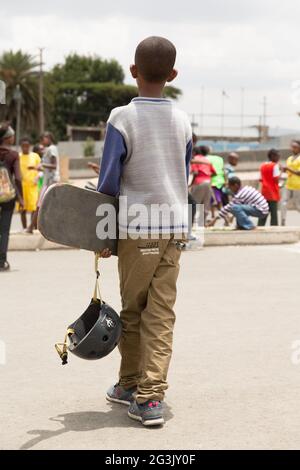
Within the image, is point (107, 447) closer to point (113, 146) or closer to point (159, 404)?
point (159, 404)

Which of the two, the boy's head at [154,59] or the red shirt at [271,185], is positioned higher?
the boy's head at [154,59]

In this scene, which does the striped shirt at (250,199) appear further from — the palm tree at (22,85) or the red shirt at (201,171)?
the palm tree at (22,85)

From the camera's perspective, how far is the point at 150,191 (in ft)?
15.7

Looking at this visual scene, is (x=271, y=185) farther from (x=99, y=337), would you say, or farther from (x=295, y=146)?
(x=99, y=337)

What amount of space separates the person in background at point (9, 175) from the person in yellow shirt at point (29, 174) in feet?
15.7

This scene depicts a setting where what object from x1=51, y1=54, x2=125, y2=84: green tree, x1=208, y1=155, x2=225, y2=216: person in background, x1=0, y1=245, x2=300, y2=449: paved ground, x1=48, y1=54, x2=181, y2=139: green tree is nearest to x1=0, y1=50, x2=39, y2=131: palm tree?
x1=48, y1=54, x2=181, y2=139: green tree

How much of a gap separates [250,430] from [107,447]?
70 cm

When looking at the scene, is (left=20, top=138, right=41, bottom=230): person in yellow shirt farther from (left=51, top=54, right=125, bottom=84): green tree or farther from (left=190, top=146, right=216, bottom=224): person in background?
(left=51, top=54, right=125, bottom=84): green tree

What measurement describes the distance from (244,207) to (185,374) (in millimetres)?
8872

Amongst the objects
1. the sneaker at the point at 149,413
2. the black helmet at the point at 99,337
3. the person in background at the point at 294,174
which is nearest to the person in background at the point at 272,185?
the person in background at the point at 294,174

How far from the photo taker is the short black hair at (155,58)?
469 cm

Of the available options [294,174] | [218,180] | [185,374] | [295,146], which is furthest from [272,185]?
[185,374]

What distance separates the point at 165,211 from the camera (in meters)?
4.80

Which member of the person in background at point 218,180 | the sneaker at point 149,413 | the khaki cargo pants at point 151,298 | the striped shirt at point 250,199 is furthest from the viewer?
the person in background at point 218,180
